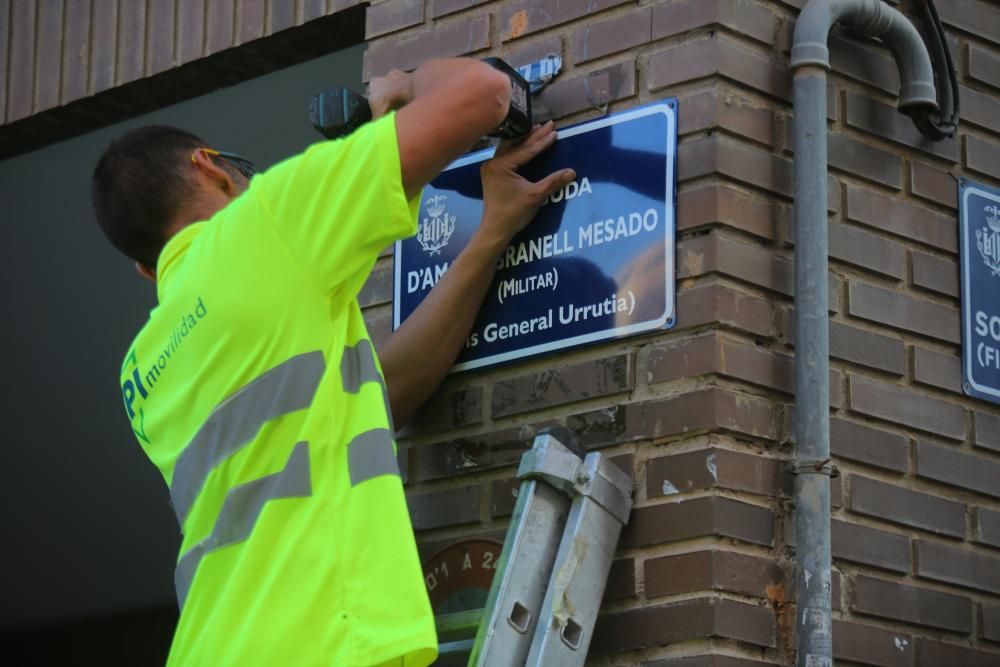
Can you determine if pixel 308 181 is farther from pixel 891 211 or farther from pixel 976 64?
pixel 976 64

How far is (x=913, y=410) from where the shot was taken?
3.96m

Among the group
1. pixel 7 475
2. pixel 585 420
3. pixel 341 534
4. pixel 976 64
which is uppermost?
pixel 976 64

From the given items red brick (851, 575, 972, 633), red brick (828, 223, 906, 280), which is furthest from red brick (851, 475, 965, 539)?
red brick (828, 223, 906, 280)

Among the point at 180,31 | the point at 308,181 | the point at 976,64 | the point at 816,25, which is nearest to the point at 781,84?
the point at 816,25

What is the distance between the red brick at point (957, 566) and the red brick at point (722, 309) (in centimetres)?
60

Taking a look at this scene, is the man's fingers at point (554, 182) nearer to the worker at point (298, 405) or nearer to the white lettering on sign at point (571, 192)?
the white lettering on sign at point (571, 192)

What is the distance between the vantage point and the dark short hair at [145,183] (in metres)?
3.64

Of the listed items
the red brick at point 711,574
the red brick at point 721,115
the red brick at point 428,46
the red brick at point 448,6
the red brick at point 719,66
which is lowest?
the red brick at point 711,574

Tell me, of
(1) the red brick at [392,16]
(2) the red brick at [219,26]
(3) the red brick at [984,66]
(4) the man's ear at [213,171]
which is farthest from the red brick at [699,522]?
(2) the red brick at [219,26]

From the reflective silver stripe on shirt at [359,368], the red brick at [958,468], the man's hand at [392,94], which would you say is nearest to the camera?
the reflective silver stripe on shirt at [359,368]

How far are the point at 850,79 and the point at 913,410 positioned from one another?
0.72 metres

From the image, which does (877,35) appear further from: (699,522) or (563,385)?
(699,522)

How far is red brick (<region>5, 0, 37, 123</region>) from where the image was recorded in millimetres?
5414

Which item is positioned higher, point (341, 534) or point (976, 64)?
point (976, 64)
